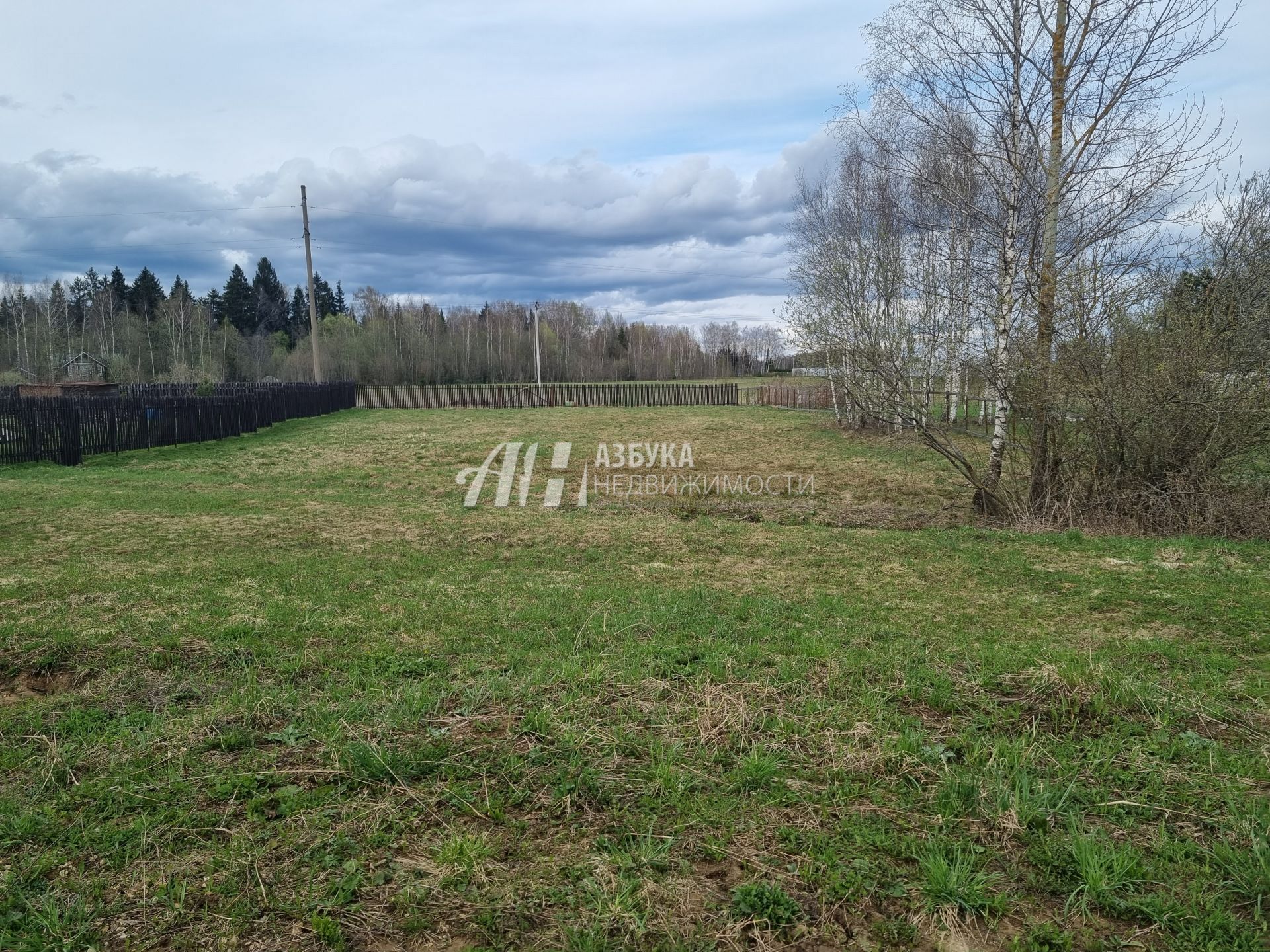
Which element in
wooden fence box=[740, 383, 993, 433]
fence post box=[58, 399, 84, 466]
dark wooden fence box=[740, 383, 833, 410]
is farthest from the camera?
dark wooden fence box=[740, 383, 833, 410]

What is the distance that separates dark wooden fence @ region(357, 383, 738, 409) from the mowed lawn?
39.1 meters

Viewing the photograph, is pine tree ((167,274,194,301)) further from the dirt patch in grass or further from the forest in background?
the dirt patch in grass

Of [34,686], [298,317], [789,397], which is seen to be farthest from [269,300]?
[34,686]

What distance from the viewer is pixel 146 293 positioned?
72.9m

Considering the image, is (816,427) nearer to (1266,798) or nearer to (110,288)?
(1266,798)

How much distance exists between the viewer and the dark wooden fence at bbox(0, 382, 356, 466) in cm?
1544

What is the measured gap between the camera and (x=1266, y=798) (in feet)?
8.98

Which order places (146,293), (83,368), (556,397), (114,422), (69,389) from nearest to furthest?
1. (114,422)
2. (69,389)
3. (556,397)
4. (83,368)
5. (146,293)

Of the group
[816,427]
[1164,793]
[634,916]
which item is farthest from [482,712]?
[816,427]

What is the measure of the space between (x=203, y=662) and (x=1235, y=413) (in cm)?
1070

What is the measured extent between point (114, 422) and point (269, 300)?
74.1m

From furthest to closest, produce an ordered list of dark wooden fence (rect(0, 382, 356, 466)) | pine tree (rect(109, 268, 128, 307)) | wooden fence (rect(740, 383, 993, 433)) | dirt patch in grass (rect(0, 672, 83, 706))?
pine tree (rect(109, 268, 128, 307)) → wooden fence (rect(740, 383, 993, 433)) → dark wooden fence (rect(0, 382, 356, 466)) → dirt patch in grass (rect(0, 672, 83, 706))

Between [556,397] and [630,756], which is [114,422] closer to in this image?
[630,756]

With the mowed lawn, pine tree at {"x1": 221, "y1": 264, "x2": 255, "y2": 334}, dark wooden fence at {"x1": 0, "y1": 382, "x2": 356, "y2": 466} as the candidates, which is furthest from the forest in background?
the mowed lawn
